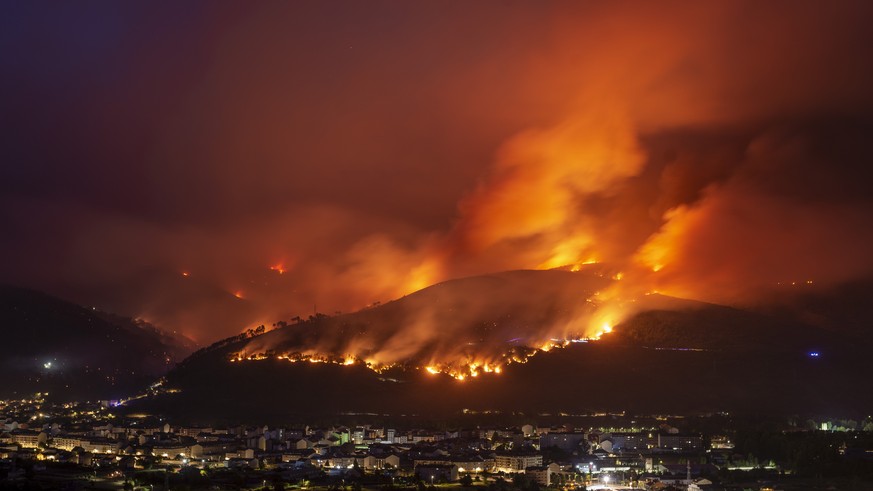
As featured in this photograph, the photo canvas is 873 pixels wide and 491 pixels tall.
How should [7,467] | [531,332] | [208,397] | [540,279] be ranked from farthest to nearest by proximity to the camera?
[540,279] → [531,332] → [208,397] → [7,467]

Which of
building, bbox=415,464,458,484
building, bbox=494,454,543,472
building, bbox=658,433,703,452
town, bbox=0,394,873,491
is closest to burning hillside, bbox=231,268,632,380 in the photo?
town, bbox=0,394,873,491

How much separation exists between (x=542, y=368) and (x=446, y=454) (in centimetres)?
2211

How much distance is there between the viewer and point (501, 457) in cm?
5681

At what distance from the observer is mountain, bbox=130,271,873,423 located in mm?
74438

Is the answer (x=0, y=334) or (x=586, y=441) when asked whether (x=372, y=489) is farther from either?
(x=0, y=334)

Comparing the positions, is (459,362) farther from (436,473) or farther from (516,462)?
(436,473)

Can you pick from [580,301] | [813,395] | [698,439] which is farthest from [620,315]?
A: [698,439]

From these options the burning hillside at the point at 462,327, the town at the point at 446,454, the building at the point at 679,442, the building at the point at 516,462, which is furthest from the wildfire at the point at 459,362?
the building at the point at 516,462

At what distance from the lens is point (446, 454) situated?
57.2 metres

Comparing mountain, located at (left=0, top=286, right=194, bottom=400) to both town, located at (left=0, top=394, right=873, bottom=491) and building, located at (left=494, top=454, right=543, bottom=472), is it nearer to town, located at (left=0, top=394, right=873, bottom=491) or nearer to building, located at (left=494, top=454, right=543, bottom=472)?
town, located at (left=0, top=394, right=873, bottom=491)

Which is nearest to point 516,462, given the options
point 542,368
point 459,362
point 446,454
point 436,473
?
point 446,454

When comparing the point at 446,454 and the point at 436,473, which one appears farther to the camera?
the point at 446,454

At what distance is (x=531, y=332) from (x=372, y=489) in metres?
37.6

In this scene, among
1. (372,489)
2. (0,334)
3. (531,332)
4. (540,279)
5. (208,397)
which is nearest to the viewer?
(372,489)
